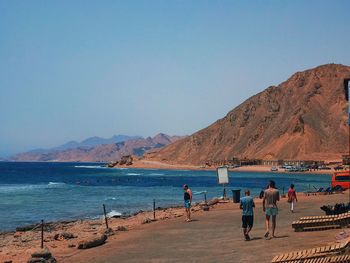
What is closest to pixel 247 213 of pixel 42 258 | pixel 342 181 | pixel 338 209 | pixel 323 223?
pixel 323 223

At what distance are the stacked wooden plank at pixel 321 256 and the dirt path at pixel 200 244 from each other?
54.0 inches

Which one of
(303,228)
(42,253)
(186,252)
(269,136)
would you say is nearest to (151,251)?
(186,252)

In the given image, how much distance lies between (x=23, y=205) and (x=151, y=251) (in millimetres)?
31217

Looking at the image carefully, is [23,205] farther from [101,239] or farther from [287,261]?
[287,261]

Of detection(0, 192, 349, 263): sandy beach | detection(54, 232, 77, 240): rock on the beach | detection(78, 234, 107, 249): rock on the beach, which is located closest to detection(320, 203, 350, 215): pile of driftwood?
detection(0, 192, 349, 263): sandy beach

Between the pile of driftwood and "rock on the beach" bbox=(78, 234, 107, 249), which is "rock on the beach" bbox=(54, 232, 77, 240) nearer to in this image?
"rock on the beach" bbox=(78, 234, 107, 249)

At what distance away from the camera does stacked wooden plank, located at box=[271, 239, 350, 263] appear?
11.8 m

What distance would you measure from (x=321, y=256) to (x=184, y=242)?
6799 mm

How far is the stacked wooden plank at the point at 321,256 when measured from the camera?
1184 cm

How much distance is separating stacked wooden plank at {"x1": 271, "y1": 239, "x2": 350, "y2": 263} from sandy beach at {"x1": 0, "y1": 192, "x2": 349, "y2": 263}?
1419 mm

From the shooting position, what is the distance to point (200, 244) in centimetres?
1722

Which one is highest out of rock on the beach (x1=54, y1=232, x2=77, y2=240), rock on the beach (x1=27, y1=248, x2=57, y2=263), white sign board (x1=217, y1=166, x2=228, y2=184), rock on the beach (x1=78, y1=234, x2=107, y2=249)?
white sign board (x1=217, y1=166, x2=228, y2=184)

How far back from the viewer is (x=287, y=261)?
11.9 meters

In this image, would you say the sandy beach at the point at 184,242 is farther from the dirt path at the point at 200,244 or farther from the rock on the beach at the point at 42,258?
the rock on the beach at the point at 42,258
